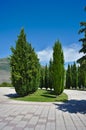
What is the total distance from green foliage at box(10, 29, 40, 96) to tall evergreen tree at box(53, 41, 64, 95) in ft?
8.17

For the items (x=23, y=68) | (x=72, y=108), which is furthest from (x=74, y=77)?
(x=72, y=108)

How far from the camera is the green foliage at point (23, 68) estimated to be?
2534cm

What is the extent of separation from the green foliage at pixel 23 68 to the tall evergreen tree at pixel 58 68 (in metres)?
2.49

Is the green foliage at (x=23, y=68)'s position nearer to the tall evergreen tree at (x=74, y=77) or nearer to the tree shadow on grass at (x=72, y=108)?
the tree shadow on grass at (x=72, y=108)

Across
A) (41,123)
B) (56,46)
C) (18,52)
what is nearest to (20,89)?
(18,52)

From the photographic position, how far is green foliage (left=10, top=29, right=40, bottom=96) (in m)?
25.3

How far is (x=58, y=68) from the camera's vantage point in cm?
2759

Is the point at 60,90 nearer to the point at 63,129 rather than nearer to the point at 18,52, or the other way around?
the point at 18,52

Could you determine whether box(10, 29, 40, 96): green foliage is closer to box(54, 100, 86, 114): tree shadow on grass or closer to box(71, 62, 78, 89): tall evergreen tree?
box(54, 100, 86, 114): tree shadow on grass

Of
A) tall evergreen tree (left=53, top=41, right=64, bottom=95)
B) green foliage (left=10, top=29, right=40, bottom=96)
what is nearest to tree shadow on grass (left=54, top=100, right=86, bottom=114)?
green foliage (left=10, top=29, right=40, bottom=96)

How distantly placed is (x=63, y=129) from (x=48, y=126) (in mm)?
824

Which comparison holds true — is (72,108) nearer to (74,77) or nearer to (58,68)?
(58,68)

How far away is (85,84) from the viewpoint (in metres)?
59.8

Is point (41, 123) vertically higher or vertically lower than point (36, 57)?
lower
